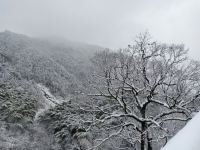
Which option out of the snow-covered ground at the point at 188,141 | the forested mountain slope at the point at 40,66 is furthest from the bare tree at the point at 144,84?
the forested mountain slope at the point at 40,66

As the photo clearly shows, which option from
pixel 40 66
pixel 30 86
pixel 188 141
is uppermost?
pixel 40 66

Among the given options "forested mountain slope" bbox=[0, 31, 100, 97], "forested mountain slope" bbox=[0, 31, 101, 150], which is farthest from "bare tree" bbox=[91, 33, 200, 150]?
"forested mountain slope" bbox=[0, 31, 100, 97]

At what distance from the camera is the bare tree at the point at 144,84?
10.1m

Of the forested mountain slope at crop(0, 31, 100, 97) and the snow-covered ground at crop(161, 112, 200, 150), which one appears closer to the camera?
the snow-covered ground at crop(161, 112, 200, 150)

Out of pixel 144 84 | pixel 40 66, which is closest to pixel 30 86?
pixel 40 66

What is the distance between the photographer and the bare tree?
10141 mm

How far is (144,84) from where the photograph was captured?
10500mm

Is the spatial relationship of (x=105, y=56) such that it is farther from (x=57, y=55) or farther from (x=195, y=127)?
(x=57, y=55)

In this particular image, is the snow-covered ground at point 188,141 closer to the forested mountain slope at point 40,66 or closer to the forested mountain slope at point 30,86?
the forested mountain slope at point 30,86

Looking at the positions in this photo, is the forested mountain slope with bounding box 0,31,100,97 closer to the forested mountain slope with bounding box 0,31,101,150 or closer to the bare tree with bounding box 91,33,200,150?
the forested mountain slope with bounding box 0,31,101,150

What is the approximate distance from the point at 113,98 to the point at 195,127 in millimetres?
9457

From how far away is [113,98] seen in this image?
10703 mm

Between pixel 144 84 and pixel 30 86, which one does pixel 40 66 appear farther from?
pixel 144 84

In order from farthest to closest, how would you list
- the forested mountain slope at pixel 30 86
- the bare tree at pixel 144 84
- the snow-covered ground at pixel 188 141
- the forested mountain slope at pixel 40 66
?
1. the forested mountain slope at pixel 40 66
2. the forested mountain slope at pixel 30 86
3. the bare tree at pixel 144 84
4. the snow-covered ground at pixel 188 141
